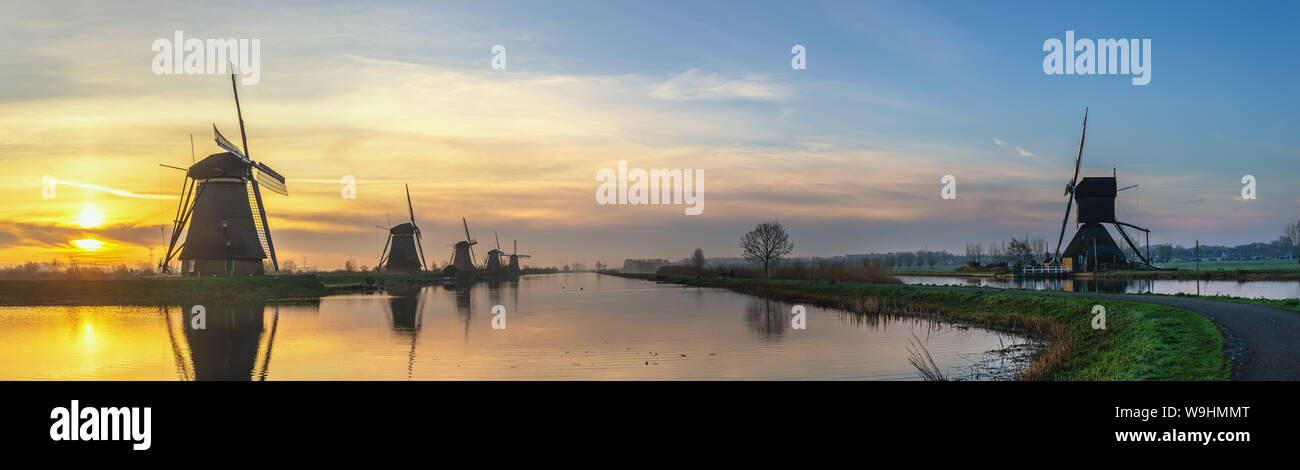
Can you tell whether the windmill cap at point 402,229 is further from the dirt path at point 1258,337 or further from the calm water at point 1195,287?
the dirt path at point 1258,337

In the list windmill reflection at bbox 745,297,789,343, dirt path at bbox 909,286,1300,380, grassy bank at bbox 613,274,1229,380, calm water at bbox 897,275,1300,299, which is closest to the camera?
dirt path at bbox 909,286,1300,380

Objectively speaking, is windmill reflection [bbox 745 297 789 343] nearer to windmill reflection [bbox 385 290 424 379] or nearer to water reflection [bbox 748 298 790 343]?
water reflection [bbox 748 298 790 343]

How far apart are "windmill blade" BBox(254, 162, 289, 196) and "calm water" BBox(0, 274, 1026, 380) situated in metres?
25.5

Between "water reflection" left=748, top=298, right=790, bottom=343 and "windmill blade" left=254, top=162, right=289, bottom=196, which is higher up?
"windmill blade" left=254, top=162, right=289, bottom=196

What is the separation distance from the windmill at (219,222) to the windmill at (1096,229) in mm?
76267

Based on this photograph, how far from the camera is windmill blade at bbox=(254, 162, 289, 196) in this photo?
65375mm

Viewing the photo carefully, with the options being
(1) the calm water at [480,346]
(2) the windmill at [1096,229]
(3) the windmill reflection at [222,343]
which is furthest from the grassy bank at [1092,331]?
(2) the windmill at [1096,229]

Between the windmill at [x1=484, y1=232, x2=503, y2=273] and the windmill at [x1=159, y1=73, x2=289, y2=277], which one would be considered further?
the windmill at [x1=484, y1=232, x2=503, y2=273]

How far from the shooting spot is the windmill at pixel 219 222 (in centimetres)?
5859

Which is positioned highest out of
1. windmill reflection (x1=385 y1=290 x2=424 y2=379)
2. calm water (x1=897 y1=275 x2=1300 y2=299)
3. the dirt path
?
the dirt path

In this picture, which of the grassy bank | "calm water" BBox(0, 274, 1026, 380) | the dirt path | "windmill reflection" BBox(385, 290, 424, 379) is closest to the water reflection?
"calm water" BBox(0, 274, 1026, 380)
